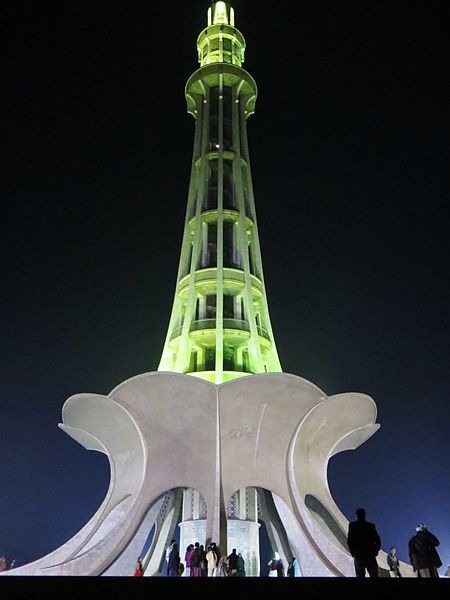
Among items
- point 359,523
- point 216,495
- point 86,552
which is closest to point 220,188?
point 216,495

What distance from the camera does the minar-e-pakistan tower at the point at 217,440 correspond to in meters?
16.3

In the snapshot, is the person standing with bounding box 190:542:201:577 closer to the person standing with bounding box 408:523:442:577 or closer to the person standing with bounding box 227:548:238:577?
the person standing with bounding box 227:548:238:577

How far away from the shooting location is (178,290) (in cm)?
2208

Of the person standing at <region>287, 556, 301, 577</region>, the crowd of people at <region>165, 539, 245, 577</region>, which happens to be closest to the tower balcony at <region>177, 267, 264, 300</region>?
the person standing at <region>287, 556, 301, 577</region>

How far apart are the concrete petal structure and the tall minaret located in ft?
6.73

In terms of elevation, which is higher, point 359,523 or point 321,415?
point 321,415

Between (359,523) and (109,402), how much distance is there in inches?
485

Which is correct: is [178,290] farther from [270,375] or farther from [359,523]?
[359,523]

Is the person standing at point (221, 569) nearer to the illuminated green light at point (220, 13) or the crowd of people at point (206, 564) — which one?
the crowd of people at point (206, 564)

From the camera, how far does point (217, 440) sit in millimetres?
17266

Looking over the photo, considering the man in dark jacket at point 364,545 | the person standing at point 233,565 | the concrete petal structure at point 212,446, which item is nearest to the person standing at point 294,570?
the concrete petal structure at point 212,446
